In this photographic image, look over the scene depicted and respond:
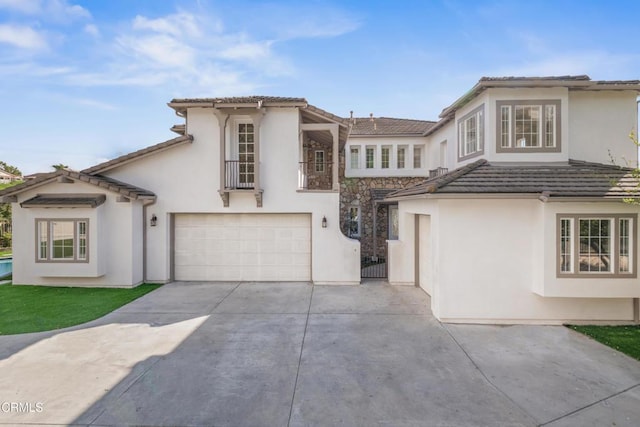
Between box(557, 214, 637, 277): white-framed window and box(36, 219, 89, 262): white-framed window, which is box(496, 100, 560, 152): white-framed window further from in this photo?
box(36, 219, 89, 262): white-framed window

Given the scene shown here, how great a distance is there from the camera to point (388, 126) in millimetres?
18406

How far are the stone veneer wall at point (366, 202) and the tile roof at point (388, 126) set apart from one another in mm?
2129

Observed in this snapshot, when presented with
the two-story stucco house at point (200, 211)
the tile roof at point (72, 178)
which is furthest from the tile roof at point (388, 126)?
the tile roof at point (72, 178)

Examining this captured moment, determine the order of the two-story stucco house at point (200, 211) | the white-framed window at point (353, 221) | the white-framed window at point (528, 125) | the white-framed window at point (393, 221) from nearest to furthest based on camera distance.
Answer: the white-framed window at point (528, 125) < the two-story stucco house at point (200, 211) < the white-framed window at point (393, 221) < the white-framed window at point (353, 221)

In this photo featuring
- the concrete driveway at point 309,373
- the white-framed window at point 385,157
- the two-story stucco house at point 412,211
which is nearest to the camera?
the concrete driveway at point 309,373

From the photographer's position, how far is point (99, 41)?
12477 mm

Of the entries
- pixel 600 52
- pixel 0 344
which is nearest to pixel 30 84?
pixel 0 344

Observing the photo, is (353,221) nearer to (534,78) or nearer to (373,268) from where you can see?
(373,268)

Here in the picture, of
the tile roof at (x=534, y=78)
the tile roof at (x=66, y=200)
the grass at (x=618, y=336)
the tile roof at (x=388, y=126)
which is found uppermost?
the tile roof at (x=388, y=126)

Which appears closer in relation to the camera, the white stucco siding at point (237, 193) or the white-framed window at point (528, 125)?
the white-framed window at point (528, 125)

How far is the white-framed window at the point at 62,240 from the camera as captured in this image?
32.4 ft

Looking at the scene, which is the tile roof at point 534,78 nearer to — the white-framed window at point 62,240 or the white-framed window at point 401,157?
the white-framed window at point 401,157

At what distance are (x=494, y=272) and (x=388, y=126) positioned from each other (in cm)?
1279

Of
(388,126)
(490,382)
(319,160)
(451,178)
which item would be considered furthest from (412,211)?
(388,126)
